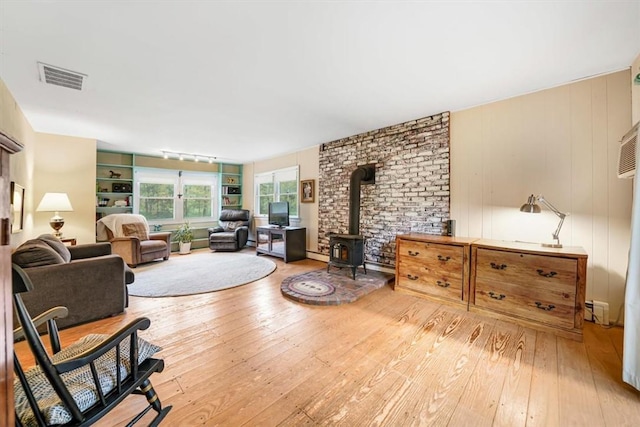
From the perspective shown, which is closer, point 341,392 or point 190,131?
point 341,392

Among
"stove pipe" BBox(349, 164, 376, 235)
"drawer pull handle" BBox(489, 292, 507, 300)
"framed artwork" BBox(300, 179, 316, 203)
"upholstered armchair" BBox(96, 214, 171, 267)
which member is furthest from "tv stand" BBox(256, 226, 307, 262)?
"drawer pull handle" BBox(489, 292, 507, 300)

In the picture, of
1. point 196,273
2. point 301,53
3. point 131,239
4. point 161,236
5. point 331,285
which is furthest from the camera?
point 161,236

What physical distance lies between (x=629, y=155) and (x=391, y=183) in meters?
2.52

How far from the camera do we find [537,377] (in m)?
1.74

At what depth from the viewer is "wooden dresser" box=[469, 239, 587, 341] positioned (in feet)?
7.30

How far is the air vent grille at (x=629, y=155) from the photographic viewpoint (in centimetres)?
179

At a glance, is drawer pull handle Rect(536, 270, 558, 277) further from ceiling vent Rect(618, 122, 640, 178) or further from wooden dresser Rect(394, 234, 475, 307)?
ceiling vent Rect(618, 122, 640, 178)

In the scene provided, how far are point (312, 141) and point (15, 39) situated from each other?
12.6 ft

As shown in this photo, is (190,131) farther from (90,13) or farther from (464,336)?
(464,336)

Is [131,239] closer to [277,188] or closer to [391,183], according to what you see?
[277,188]

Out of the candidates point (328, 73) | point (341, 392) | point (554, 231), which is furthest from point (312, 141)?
point (341, 392)

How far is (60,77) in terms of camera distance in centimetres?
248

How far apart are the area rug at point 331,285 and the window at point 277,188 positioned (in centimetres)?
224

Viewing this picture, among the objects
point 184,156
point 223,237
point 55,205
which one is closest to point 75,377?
point 55,205
